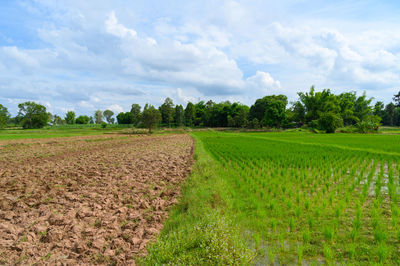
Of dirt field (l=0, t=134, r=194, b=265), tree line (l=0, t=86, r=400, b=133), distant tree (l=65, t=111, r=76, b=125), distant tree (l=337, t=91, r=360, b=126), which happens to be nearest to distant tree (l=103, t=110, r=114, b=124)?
distant tree (l=65, t=111, r=76, b=125)

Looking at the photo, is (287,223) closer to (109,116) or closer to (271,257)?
(271,257)

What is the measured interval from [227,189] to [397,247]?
13.7 ft

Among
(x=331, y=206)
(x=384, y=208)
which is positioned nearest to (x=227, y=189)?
(x=331, y=206)

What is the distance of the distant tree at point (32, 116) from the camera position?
72.6m

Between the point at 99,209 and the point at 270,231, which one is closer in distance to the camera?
the point at 270,231

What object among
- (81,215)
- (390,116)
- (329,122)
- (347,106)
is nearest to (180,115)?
(329,122)

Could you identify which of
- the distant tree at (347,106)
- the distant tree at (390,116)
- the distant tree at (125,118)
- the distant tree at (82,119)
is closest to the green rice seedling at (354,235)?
the distant tree at (347,106)

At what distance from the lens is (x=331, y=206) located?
18.7ft

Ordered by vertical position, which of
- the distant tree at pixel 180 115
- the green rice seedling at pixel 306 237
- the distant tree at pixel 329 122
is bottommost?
the green rice seedling at pixel 306 237

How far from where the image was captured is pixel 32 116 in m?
72.3

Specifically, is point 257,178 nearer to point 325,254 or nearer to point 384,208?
point 384,208

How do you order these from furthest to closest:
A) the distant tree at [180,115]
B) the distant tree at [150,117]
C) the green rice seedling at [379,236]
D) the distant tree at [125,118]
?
the distant tree at [125,118] → the distant tree at [180,115] → the distant tree at [150,117] → the green rice seedling at [379,236]

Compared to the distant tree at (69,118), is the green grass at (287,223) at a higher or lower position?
lower

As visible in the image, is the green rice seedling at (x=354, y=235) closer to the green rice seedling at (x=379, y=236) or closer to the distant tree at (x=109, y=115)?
the green rice seedling at (x=379, y=236)
